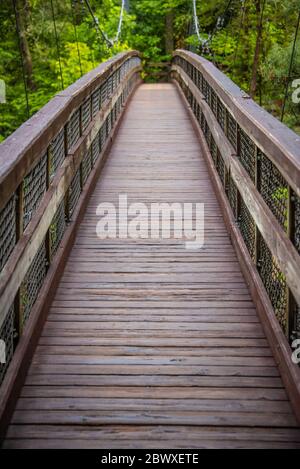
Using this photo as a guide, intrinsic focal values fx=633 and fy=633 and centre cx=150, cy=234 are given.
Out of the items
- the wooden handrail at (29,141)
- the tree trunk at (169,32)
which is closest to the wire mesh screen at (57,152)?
the wooden handrail at (29,141)

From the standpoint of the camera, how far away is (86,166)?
5.55 metres

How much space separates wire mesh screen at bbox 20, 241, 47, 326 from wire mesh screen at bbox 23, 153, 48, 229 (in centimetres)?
23

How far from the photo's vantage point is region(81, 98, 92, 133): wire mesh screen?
5.35 m

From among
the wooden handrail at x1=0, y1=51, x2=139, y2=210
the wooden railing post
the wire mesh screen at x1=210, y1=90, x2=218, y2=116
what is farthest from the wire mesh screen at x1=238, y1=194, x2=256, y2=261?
the wire mesh screen at x1=210, y1=90, x2=218, y2=116

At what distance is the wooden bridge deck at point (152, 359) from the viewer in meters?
2.29

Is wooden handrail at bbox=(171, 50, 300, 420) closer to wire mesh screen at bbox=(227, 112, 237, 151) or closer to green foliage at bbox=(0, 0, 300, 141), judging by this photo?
wire mesh screen at bbox=(227, 112, 237, 151)

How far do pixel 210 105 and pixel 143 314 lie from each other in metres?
4.24

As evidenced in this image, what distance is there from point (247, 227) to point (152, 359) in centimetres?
148

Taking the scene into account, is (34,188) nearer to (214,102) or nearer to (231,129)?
(231,129)

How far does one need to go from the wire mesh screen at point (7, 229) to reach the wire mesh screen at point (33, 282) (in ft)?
0.71

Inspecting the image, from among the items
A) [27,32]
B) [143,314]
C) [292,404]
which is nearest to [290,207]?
[292,404]

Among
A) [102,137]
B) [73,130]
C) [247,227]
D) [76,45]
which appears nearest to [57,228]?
[73,130]

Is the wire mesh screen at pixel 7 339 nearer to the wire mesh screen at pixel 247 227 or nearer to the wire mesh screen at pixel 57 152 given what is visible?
the wire mesh screen at pixel 57 152
